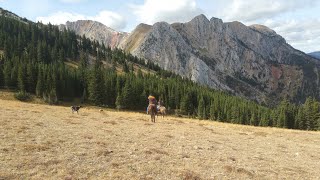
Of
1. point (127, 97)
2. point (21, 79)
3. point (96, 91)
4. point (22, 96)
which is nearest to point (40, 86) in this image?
point (21, 79)

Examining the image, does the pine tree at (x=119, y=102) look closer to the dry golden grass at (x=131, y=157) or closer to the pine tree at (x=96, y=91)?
the pine tree at (x=96, y=91)

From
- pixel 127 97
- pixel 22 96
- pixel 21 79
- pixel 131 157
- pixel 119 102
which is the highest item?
pixel 21 79

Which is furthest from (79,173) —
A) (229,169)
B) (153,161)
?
(229,169)

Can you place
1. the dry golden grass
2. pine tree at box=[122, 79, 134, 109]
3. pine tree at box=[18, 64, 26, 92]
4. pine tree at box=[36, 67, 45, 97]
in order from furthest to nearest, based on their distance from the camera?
pine tree at box=[122, 79, 134, 109], pine tree at box=[36, 67, 45, 97], pine tree at box=[18, 64, 26, 92], the dry golden grass

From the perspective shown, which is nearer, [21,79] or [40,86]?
[40,86]

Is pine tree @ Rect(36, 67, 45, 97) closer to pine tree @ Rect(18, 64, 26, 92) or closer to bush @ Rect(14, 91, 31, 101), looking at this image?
bush @ Rect(14, 91, 31, 101)

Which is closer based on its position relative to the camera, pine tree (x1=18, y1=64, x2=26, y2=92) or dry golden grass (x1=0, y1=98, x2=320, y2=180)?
dry golden grass (x1=0, y1=98, x2=320, y2=180)

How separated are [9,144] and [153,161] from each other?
8.95 m

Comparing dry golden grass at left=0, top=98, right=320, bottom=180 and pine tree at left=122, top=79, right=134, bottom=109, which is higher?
pine tree at left=122, top=79, right=134, bottom=109

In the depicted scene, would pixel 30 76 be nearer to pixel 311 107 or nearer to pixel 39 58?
pixel 39 58

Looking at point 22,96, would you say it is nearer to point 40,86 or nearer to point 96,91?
point 40,86

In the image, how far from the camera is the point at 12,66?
13412 cm

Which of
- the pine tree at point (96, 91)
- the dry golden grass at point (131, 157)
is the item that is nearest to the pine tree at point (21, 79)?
the pine tree at point (96, 91)

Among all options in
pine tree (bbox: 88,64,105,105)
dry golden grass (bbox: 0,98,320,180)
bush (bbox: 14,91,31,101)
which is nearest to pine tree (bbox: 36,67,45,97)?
bush (bbox: 14,91,31,101)
